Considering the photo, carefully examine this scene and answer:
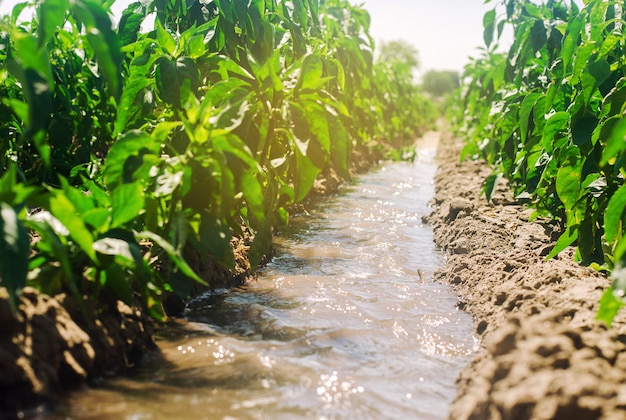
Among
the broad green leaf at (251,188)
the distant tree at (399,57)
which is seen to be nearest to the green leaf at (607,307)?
the broad green leaf at (251,188)

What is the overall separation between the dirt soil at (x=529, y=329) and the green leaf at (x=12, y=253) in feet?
4.27

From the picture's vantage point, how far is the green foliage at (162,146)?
184 centimetres

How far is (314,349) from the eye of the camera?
248cm

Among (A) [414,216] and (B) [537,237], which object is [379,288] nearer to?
(B) [537,237]

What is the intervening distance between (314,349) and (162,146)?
1.21 m

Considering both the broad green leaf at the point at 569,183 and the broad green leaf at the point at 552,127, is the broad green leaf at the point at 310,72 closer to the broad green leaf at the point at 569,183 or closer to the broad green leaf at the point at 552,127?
the broad green leaf at the point at 569,183

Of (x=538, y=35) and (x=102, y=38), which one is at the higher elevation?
(x=538, y=35)

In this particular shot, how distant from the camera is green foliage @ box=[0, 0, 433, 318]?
1842mm

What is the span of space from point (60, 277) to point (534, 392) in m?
1.49

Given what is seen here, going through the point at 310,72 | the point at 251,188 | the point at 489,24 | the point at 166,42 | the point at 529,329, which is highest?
the point at 489,24

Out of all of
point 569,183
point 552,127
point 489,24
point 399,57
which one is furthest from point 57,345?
point 399,57

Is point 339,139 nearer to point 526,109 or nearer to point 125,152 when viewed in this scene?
point 125,152

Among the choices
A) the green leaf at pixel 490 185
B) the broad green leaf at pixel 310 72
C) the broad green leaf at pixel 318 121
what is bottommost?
the green leaf at pixel 490 185

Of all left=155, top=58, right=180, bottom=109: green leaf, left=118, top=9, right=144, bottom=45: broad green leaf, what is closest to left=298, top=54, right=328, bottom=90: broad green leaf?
left=155, top=58, right=180, bottom=109: green leaf
